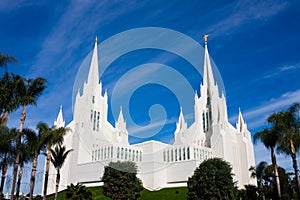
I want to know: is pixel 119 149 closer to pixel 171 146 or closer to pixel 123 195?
pixel 171 146

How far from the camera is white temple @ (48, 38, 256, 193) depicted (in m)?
62.1

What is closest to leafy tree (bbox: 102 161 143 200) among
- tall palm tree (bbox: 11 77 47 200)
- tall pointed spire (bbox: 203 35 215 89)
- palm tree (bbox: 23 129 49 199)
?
palm tree (bbox: 23 129 49 199)

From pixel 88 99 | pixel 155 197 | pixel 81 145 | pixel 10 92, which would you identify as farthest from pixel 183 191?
pixel 10 92

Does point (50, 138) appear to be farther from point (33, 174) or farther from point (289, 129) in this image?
point (289, 129)

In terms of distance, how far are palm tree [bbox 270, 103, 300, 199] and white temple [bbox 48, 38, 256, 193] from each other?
3067 centimetres

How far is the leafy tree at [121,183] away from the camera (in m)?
37.2

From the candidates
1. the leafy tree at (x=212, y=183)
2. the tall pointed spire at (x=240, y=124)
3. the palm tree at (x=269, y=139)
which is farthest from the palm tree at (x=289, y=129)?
the tall pointed spire at (x=240, y=124)

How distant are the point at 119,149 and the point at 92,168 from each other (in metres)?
6.71

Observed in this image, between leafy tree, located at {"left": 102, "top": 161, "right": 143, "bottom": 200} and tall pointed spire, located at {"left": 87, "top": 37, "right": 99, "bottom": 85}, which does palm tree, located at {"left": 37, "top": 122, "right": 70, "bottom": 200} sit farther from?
tall pointed spire, located at {"left": 87, "top": 37, "right": 99, "bottom": 85}

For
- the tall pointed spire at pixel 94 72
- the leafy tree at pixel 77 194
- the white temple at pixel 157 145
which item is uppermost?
the tall pointed spire at pixel 94 72

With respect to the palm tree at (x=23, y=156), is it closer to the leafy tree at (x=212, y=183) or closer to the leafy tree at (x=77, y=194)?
the leafy tree at (x=77, y=194)

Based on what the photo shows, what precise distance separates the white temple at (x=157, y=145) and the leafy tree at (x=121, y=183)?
17.7m

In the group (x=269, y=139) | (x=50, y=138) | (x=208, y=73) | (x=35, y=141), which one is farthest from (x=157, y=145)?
(x=35, y=141)

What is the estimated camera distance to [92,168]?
6322cm
